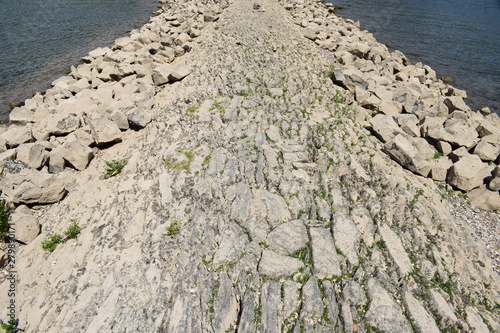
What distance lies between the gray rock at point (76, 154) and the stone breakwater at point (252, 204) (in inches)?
2.5

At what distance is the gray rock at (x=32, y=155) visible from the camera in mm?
13133

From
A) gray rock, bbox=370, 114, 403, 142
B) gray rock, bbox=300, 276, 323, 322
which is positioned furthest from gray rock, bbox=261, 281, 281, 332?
gray rock, bbox=370, 114, 403, 142

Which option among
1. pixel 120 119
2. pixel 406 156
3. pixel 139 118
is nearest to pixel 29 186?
pixel 120 119

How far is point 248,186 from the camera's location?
412 inches

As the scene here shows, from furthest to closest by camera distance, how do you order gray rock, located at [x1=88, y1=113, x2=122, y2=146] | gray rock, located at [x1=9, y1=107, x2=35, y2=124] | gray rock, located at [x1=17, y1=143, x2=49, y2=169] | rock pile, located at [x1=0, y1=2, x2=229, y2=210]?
gray rock, located at [x1=9, y1=107, x2=35, y2=124], gray rock, located at [x1=88, y1=113, x2=122, y2=146], gray rock, located at [x1=17, y1=143, x2=49, y2=169], rock pile, located at [x1=0, y1=2, x2=229, y2=210]

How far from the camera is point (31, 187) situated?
11.6m

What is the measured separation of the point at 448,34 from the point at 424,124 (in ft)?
105

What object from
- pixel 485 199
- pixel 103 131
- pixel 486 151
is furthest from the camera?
pixel 486 151

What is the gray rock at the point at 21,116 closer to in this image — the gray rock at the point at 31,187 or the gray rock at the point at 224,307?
the gray rock at the point at 31,187

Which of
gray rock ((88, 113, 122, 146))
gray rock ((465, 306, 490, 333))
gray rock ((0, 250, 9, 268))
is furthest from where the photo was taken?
gray rock ((88, 113, 122, 146))

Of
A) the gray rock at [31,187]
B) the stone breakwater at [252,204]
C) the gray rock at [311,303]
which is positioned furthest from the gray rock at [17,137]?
the gray rock at [311,303]

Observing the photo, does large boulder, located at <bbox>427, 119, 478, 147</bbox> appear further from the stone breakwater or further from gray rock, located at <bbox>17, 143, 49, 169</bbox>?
gray rock, located at <bbox>17, 143, 49, 169</bbox>

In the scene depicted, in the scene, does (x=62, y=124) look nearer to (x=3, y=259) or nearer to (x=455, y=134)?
(x=3, y=259)

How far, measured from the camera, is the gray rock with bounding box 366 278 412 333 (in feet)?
23.3
